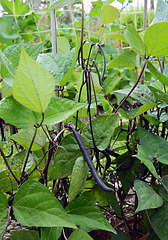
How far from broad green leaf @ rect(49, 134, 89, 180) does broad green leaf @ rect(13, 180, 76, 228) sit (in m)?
Answer: 0.07

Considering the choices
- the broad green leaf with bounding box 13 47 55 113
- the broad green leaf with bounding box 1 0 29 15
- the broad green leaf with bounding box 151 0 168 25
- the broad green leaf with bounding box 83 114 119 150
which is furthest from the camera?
the broad green leaf with bounding box 1 0 29 15

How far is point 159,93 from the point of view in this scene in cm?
45

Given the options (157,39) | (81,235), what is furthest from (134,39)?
(81,235)

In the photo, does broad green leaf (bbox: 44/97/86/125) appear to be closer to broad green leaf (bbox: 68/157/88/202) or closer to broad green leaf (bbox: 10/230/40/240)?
broad green leaf (bbox: 68/157/88/202)

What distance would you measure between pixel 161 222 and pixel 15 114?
0.36m

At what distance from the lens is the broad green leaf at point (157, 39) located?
13.5 inches

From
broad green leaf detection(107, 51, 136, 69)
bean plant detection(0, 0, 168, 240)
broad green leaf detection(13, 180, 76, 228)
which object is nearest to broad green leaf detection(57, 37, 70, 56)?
bean plant detection(0, 0, 168, 240)

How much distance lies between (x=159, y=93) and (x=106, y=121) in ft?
0.54

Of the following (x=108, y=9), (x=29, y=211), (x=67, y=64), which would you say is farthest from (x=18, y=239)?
(x=108, y=9)

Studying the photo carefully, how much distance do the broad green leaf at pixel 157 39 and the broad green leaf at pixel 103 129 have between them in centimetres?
14

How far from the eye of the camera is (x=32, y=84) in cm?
26

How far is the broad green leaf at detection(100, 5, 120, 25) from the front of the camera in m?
0.42

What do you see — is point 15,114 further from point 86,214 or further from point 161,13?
point 161,13

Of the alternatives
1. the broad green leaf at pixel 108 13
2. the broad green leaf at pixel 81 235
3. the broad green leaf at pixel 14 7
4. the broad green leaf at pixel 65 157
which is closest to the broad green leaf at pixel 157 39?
the broad green leaf at pixel 108 13
